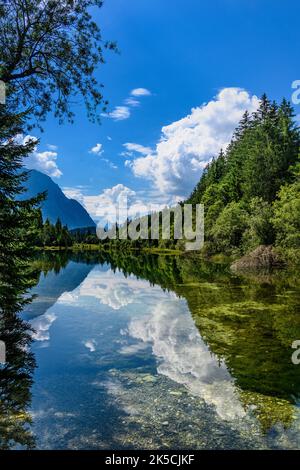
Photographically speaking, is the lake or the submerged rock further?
the submerged rock

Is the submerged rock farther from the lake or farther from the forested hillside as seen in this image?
the lake

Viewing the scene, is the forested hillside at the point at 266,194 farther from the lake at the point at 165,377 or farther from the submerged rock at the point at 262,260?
the lake at the point at 165,377

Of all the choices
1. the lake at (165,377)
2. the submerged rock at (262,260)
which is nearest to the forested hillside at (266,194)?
the submerged rock at (262,260)

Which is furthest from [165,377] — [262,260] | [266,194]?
[266,194]

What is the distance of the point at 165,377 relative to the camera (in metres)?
11.3

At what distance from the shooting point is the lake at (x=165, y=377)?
7711mm

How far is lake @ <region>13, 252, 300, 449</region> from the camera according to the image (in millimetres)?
7711

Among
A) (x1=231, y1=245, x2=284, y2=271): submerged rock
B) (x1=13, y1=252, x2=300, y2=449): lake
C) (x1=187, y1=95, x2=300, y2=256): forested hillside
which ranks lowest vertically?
(x1=13, y1=252, x2=300, y2=449): lake

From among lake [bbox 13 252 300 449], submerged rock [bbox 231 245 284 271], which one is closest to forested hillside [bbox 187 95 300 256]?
submerged rock [bbox 231 245 284 271]

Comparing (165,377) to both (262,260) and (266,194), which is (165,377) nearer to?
(262,260)
